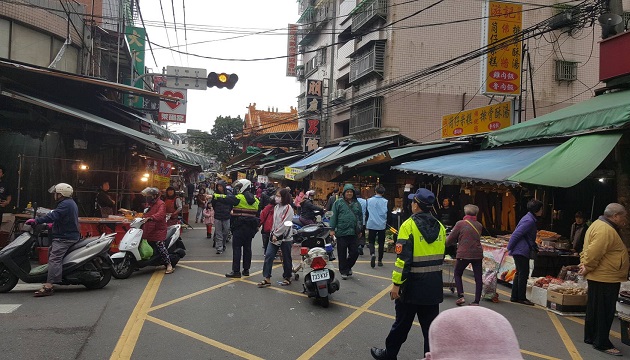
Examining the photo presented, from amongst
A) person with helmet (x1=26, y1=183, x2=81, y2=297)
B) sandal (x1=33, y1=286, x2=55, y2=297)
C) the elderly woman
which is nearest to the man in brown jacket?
the elderly woman

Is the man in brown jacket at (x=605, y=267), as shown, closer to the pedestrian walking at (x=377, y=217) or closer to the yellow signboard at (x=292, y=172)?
the pedestrian walking at (x=377, y=217)

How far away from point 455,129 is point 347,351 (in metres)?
11.1

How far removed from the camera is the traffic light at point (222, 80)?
12734mm

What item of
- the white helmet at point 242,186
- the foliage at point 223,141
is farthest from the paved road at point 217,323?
the foliage at point 223,141

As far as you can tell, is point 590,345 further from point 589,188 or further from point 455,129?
point 455,129

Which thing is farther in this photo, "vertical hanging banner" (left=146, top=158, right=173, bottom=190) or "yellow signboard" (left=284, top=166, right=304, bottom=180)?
"yellow signboard" (left=284, top=166, right=304, bottom=180)

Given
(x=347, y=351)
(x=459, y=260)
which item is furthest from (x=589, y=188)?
(x=347, y=351)

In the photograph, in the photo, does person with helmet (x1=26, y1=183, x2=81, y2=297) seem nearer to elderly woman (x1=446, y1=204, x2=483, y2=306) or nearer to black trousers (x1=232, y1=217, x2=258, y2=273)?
black trousers (x1=232, y1=217, x2=258, y2=273)

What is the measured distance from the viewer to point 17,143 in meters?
11.3

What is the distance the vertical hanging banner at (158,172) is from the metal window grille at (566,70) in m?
18.5

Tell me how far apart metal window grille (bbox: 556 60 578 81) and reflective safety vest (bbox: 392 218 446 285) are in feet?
68.0

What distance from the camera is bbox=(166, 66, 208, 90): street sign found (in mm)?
14273

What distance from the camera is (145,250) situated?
8.45 m

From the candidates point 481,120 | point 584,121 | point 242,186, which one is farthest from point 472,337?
point 481,120
